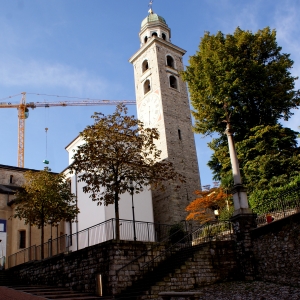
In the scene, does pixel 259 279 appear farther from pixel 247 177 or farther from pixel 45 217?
pixel 45 217

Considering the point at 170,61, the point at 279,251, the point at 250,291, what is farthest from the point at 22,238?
the point at 170,61

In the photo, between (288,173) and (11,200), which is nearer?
(288,173)

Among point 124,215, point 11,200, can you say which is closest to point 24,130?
point 11,200

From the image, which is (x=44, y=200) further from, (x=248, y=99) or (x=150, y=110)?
(x=150, y=110)

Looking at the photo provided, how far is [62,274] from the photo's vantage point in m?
16.3

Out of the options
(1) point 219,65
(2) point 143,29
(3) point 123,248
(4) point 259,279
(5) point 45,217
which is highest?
(2) point 143,29

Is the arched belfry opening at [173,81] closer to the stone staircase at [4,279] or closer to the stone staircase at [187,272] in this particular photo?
the stone staircase at [4,279]

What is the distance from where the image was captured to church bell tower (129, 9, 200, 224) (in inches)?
1139

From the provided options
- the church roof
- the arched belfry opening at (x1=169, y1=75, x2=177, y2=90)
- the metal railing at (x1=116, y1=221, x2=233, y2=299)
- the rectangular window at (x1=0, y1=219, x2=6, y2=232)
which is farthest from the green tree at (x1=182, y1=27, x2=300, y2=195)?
the church roof

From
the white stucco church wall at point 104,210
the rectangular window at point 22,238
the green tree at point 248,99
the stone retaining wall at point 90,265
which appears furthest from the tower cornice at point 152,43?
the stone retaining wall at point 90,265

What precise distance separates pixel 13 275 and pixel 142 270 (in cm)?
931

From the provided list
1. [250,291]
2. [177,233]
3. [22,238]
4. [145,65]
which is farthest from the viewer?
[145,65]

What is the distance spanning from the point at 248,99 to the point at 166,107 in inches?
413

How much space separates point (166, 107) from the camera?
1257 inches
